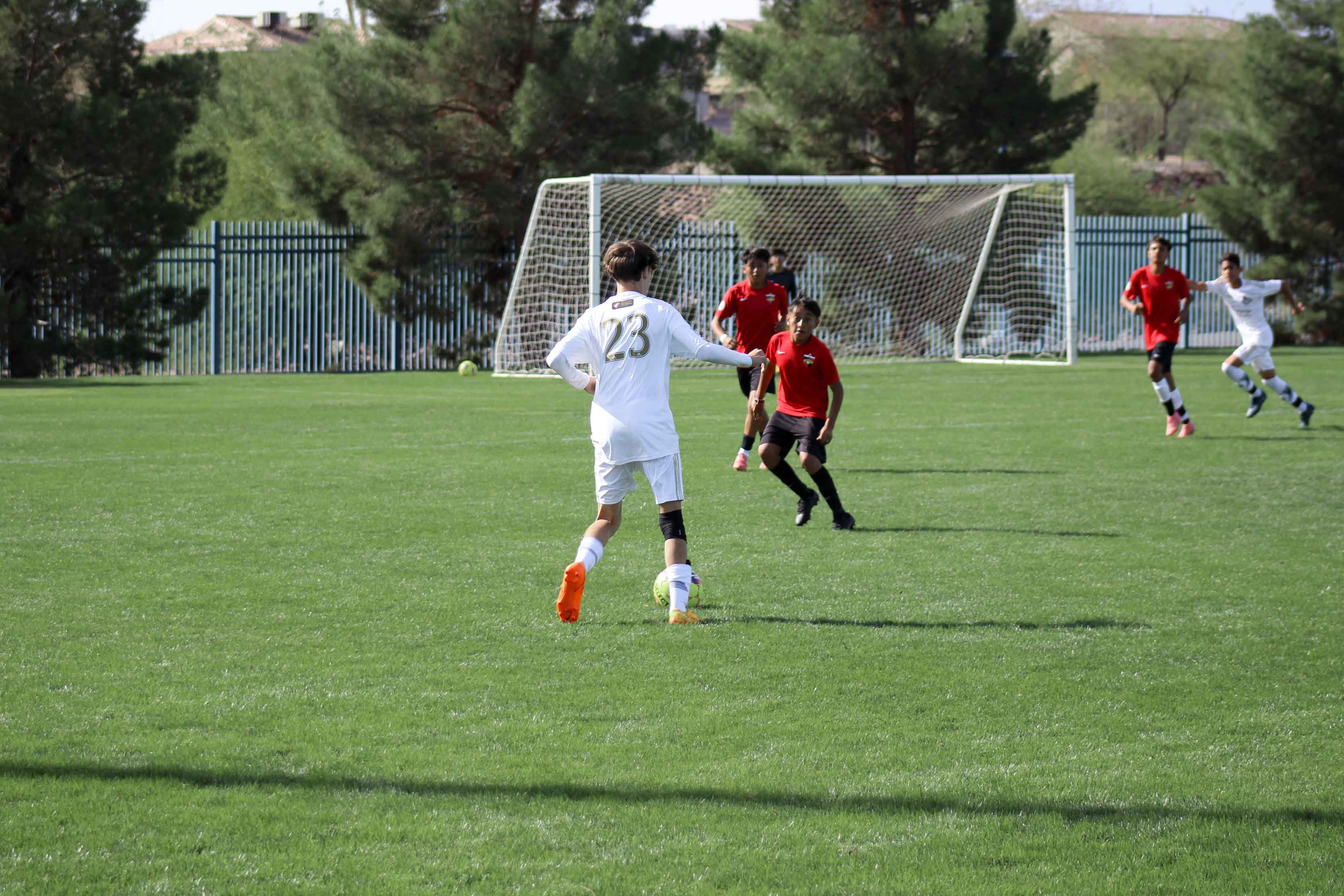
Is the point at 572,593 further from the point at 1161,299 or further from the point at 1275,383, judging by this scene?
the point at 1275,383

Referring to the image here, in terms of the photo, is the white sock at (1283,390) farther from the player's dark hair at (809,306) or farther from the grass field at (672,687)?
the player's dark hair at (809,306)

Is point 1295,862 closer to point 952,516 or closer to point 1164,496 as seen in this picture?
point 952,516

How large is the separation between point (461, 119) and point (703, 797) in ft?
89.5

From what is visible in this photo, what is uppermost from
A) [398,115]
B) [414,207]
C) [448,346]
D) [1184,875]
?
[398,115]

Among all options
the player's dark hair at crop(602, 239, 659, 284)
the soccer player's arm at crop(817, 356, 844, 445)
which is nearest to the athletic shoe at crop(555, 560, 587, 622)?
the player's dark hair at crop(602, 239, 659, 284)

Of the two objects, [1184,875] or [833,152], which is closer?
[1184,875]

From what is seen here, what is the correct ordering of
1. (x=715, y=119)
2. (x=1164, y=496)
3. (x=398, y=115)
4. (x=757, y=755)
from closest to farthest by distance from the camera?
(x=757, y=755), (x=1164, y=496), (x=398, y=115), (x=715, y=119)

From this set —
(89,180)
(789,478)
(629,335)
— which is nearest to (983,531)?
(789,478)

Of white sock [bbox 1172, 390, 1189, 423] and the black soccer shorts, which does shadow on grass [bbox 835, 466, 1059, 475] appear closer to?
the black soccer shorts

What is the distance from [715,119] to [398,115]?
3239 inches

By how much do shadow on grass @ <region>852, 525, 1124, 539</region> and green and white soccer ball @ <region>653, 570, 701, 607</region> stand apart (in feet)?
8.01

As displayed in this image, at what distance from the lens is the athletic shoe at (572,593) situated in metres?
6.61

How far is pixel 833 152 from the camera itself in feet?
105

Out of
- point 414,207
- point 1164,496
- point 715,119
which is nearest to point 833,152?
point 414,207
